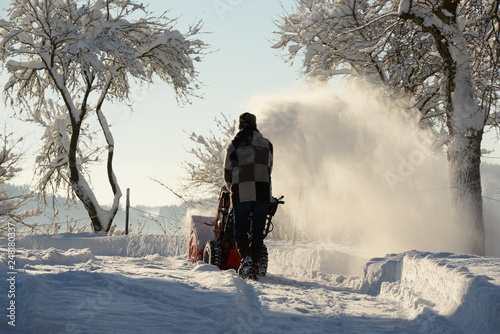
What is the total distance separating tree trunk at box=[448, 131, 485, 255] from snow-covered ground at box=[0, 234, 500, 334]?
6.08 m

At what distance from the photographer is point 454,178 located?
13.7 m

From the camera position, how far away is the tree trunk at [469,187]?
44.3ft

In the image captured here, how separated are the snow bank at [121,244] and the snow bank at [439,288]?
20.6 ft

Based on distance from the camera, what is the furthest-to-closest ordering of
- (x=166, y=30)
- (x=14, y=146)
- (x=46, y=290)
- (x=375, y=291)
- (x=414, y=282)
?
(x=14, y=146) < (x=166, y=30) < (x=375, y=291) < (x=414, y=282) < (x=46, y=290)

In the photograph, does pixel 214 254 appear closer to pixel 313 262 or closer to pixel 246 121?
pixel 246 121

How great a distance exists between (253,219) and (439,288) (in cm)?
254

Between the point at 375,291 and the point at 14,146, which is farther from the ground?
the point at 14,146

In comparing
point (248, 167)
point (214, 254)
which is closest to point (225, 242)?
point (214, 254)

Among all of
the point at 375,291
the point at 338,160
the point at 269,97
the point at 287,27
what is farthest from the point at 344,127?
the point at 375,291

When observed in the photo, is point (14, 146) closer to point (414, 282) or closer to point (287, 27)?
point (287, 27)

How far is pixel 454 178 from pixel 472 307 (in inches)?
366

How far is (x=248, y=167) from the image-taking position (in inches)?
298

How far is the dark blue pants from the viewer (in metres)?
7.62

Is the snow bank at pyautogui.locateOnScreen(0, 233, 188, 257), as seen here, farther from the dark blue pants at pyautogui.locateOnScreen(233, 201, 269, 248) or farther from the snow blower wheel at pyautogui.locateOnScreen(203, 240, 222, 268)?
the dark blue pants at pyautogui.locateOnScreen(233, 201, 269, 248)
